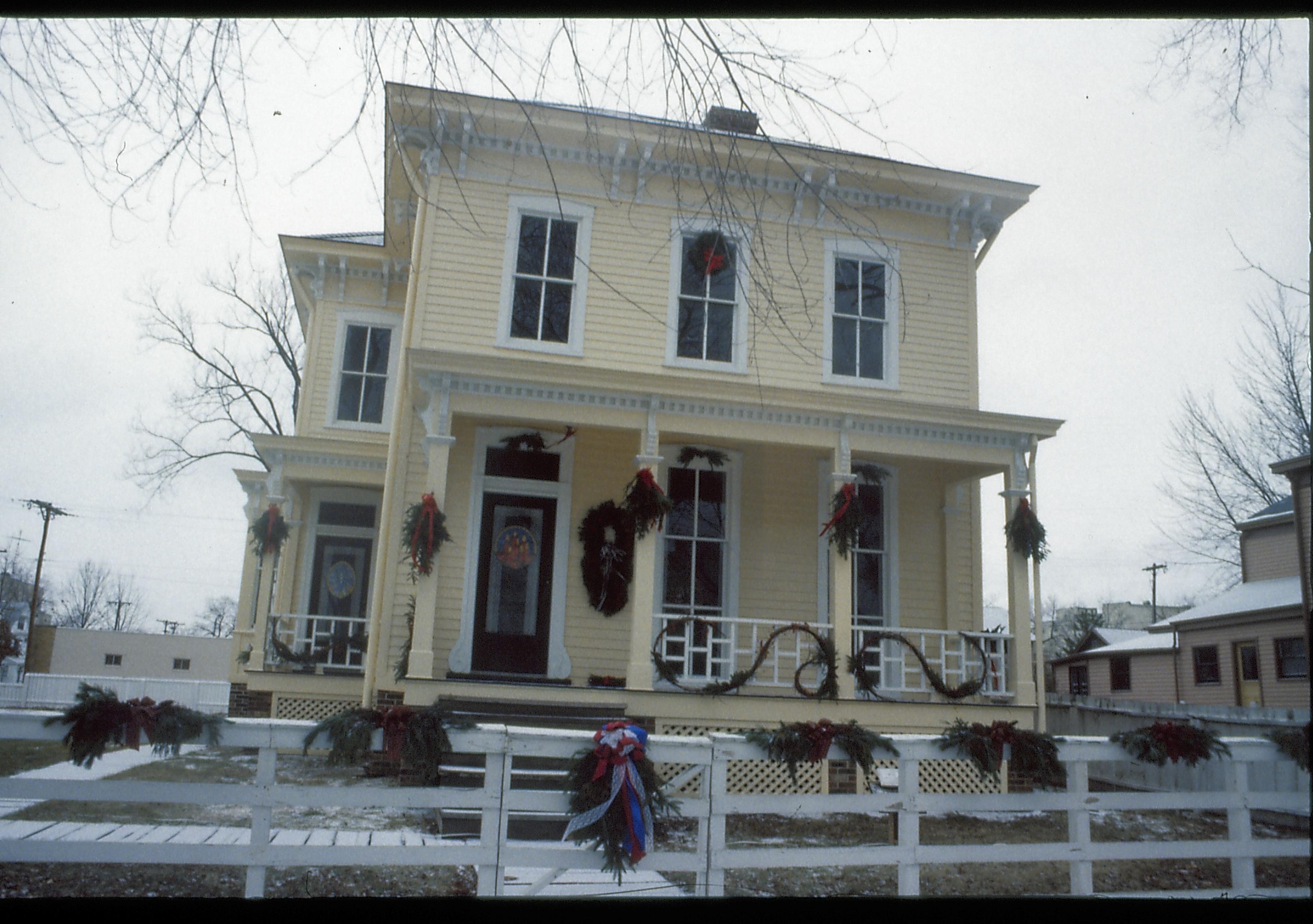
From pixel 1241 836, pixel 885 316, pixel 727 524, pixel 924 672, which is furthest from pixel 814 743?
pixel 885 316

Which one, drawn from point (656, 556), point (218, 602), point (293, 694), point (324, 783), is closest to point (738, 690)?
point (656, 556)

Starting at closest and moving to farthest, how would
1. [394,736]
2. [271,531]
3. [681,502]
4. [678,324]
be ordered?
[394,736]
[681,502]
[678,324]
[271,531]

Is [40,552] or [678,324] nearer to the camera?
[678,324]

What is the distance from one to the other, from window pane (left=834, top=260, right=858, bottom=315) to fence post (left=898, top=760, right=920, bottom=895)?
25.1 ft

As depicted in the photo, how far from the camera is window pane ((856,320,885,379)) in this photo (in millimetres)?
11750

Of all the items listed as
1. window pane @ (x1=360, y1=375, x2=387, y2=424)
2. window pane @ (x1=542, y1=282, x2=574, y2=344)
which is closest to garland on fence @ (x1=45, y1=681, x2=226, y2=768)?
window pane @ (x1=542, y1=282, x2=574, y2=344)

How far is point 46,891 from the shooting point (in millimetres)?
4711

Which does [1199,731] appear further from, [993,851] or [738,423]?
[738,423]

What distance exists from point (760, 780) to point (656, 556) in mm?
2724

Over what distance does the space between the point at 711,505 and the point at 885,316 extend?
330 cm

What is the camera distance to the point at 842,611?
9.62 m

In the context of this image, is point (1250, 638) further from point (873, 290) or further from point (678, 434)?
point (678, 434)

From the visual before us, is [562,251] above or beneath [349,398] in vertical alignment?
above

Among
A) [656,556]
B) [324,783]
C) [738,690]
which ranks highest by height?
[656,556]
